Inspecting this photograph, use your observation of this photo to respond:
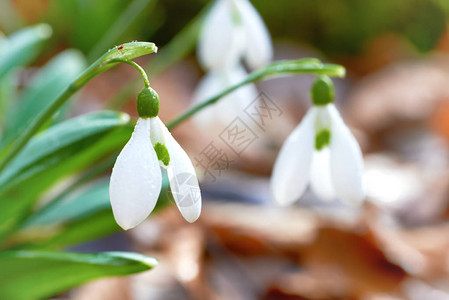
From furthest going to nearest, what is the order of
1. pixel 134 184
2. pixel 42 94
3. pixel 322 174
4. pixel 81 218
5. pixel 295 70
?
pixel 42 94
pixel 81 218
pixel 322 174
pixel 295 70
pixel 134 184

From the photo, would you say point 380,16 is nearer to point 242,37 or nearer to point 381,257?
point 381,257

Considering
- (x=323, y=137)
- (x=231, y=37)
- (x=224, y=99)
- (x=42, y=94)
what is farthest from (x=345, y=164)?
(x=42, y=94)

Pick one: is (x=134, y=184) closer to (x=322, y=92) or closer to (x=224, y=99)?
(x=322, y=92)

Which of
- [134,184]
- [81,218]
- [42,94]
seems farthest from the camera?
[42,94]

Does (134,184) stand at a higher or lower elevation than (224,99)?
lower

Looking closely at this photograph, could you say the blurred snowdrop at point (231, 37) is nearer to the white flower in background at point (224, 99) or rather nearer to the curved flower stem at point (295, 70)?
the white flower in background at point (224, 99)

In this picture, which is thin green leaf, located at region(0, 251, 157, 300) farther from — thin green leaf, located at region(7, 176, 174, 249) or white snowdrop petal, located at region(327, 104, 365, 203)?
white snowdrop petal, located at region(327, 104, 365, 203)
